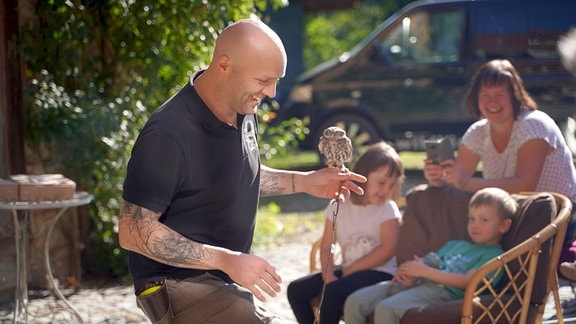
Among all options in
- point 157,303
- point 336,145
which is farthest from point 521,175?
point 157,303

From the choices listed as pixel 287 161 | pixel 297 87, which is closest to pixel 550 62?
pixel 297 87

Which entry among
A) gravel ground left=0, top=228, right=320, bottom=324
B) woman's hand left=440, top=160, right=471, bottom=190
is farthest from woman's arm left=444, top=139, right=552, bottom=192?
gravel ground left=0, top=228, right=320, bottom=324

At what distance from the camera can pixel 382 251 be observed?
480 centimetres

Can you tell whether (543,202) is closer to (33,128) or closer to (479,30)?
(33,128)

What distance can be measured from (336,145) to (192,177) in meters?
0.55

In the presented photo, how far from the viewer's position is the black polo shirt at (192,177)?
3.07 m

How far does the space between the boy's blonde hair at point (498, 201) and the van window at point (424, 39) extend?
261 inches

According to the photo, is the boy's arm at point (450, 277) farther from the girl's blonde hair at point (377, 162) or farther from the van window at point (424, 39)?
the van window at point (424, 39)

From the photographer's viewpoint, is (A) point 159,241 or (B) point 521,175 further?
(B) point 521,175

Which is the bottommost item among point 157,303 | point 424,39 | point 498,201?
point 157,303

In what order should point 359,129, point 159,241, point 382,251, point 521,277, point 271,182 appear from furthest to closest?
point 359,129 < point 382,251 < point 521,277 < point 271,182 < point 159,241

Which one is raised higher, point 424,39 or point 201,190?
point 424,39

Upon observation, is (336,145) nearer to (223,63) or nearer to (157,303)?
(223,63)

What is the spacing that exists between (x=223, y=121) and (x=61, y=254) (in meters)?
3.78
